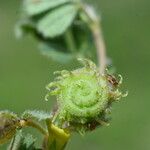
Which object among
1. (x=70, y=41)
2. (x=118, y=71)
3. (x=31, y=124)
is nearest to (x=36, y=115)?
(x=31, y=124)

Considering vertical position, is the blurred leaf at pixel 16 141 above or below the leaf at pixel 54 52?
below

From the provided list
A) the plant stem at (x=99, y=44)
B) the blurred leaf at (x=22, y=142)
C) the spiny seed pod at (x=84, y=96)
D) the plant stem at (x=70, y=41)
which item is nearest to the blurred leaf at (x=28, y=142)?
the blurred leaf at (x=22, y=142)

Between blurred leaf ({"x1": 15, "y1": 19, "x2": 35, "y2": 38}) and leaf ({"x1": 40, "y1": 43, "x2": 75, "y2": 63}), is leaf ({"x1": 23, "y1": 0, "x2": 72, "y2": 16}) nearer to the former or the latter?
blurred leaf ({"x1": 15, "y1": 19, "x2": 35, "y2": 38})

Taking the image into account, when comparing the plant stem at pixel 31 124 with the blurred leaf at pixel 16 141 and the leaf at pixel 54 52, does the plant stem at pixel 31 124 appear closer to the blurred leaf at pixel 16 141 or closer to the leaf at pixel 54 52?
the blurred leaf at pixel 16 141

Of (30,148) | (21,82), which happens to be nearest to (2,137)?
(30,148)

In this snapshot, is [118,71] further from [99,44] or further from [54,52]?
[99,44]

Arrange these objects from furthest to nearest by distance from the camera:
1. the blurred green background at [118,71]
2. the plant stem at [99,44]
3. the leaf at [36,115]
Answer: the blurred green background at [118,71] < the plant stem at [99,44] < the leaf at [36,115]

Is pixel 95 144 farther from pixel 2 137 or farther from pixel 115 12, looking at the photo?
pixel 2 137
